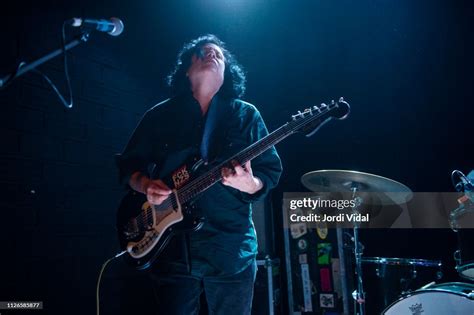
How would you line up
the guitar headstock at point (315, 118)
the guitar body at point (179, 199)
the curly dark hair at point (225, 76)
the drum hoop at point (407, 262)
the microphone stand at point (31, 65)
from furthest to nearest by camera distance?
the drum hoop at point (407, 262) → the curly dark hair at point (225, 76) → the guitar headstock at point (315, 118) → the guitar body at point (179, 199) → the microphone stand at point (31, 65)

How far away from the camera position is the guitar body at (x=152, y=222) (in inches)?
68.4

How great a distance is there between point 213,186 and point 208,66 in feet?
2.45

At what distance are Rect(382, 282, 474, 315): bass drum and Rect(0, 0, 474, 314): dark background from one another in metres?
1.07

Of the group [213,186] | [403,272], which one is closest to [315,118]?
[213,186]

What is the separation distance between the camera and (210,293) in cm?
166

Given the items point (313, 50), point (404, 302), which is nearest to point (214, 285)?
point (404, 302)

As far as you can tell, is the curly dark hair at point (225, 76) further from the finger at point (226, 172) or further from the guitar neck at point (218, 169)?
the finger at point (226, 172)

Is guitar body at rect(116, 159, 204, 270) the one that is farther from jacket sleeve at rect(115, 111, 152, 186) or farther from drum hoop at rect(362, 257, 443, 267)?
drum hoop at rect(362, 257, 443, 267)

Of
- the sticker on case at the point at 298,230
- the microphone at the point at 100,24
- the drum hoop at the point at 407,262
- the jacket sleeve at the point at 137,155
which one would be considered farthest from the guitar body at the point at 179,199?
the sticker on case at the point at 298,230

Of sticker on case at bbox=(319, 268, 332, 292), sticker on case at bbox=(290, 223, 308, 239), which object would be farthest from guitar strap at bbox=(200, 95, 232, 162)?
sticker on case at bbox=(319, 268, 332, 292)

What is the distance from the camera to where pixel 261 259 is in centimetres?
322

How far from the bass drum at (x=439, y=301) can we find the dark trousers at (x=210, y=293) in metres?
1.39

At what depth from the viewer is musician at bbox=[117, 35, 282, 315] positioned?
1.64 metres

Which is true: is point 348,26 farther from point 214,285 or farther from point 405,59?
point 214,285
